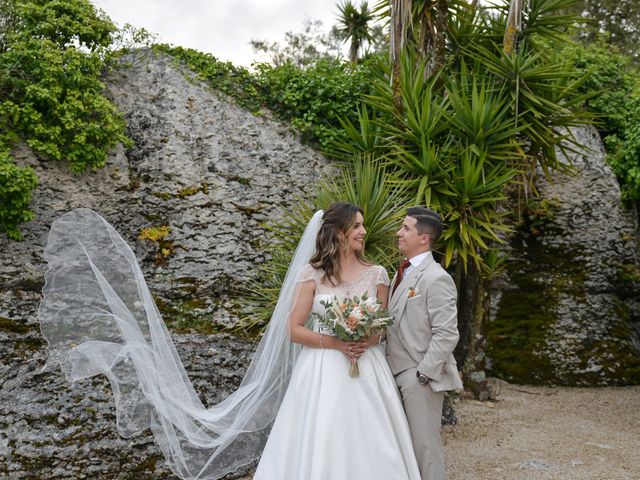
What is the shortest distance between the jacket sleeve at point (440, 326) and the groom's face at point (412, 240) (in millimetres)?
266

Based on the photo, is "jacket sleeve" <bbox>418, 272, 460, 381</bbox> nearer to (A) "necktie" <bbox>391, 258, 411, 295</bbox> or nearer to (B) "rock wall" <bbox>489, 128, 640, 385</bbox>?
(A) "necktie" <bbox>391, 258, 411, 295</bbox>

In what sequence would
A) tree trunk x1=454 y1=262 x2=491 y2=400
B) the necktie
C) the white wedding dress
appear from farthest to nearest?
1. tree trunk x1=454 y1=262 x2=491 y2=400
2. the necktie
3. the white wedding dress

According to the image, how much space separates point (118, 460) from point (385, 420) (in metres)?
2.57

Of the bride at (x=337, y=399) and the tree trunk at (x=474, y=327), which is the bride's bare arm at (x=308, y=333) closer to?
the bride at (x=337, y=399)

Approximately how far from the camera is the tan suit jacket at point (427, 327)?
145 inches

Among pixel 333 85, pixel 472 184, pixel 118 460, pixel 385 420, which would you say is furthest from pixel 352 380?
pixel 333 85

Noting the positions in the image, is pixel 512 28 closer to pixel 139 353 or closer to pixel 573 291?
pixel 573 291

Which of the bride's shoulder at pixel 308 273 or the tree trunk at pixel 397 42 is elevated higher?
the tree trunk at pixel 397 42

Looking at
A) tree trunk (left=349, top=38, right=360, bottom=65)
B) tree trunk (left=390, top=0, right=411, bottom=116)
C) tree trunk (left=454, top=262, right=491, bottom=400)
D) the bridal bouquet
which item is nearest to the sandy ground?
tree trunk (left=454, top=262, right=491, bottom=400)

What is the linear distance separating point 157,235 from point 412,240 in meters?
4.79

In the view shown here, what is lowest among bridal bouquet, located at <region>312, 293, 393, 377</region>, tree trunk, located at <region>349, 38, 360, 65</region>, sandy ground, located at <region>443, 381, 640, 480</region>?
sandy ground, located at <region>443, 381, 640, 480</region>

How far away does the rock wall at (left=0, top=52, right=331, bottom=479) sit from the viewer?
16.5 ft

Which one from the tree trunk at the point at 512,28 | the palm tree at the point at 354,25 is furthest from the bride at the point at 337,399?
the palm tree at the point at 354,25

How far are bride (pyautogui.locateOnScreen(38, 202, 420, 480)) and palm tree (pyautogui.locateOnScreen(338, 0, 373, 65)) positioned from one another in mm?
8788
